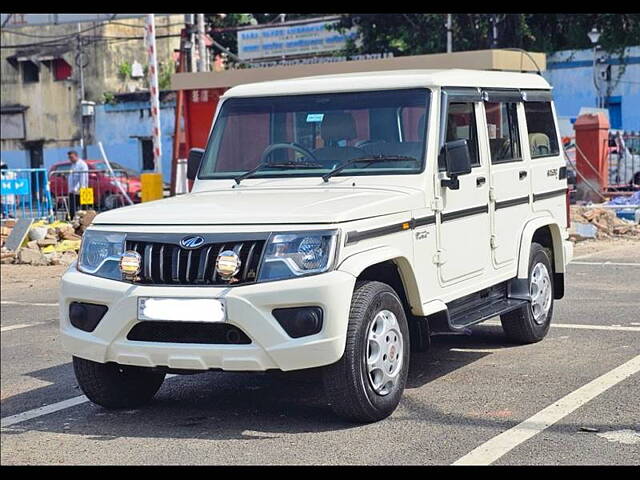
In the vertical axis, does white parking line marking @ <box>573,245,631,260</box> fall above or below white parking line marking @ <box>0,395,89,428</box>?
above

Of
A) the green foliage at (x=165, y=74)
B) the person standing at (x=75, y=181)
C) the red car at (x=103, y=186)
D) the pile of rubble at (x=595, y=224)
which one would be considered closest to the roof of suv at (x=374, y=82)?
the pile of rubble at (x=595, y=224)

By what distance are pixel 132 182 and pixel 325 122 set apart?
77.9 feet

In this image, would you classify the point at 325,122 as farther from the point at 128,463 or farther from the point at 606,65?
the point at 606,65

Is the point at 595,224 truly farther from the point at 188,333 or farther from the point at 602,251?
the point at 188,333

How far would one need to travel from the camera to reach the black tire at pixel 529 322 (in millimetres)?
8328

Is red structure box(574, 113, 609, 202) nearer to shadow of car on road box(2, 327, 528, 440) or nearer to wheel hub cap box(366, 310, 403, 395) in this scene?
shadow of car on road box(2, 327, 528, 440)

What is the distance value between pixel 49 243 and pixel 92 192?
6.25 metres

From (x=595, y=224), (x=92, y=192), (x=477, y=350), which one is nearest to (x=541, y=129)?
(x=477, y=350)

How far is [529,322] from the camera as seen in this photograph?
836 centimetres

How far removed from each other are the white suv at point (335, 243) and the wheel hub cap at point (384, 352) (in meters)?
0.01

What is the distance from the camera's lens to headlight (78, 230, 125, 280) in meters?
6.34

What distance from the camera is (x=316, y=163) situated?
733 centimetres

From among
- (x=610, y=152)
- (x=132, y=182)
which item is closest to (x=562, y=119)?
(x=610, y=152)

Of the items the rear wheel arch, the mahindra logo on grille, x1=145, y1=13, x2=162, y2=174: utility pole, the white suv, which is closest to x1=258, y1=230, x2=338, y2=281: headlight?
the white suv
